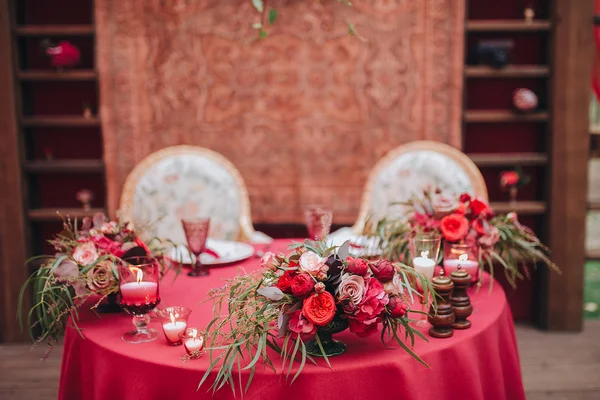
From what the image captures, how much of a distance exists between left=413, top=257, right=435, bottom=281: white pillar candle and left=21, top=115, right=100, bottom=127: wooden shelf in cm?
234

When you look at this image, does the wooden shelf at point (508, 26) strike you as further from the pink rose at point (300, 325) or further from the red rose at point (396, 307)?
the pink rose at point (300, 325)

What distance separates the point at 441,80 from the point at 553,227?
105cm

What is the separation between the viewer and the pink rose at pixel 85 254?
1.36 meters

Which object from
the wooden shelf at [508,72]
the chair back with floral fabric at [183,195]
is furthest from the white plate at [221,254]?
the wooden shelf at [508,72]

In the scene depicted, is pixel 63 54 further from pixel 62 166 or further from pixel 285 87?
pixel 285 87

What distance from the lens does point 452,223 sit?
1521mm

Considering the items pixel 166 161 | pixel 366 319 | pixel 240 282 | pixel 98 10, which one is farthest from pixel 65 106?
pixel 366 319

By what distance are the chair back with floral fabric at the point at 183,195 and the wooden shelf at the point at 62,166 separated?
0.70m

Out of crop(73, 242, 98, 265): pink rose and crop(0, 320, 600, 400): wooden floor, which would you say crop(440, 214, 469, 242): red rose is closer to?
crop(73, 242, 98, 265): pink rose

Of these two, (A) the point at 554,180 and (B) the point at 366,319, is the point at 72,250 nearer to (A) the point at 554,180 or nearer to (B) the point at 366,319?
(B) the point at 366,319

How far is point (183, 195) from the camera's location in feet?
8.50

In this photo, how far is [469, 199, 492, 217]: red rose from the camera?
1.55 metres

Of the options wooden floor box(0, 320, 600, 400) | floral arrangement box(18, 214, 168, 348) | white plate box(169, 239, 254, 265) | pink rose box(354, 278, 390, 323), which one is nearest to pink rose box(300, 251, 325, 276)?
pink rose box(354, 278, 390, 323)

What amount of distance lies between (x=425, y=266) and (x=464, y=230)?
24 cm
